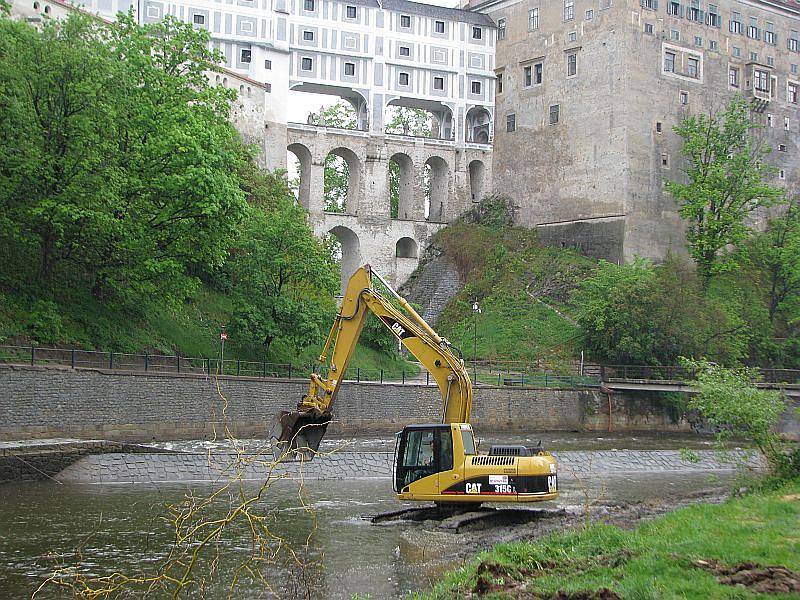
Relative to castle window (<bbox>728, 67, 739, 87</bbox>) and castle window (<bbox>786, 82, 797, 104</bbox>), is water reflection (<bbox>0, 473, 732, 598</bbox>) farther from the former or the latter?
castle window (<bbox>786, 82, 797, 104</bbox>)

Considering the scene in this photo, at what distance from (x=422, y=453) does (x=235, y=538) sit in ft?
13.0

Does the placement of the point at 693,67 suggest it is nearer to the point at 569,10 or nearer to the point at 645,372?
the point at 569,10

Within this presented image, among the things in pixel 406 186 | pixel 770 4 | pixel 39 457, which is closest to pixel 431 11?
pixel 406 186

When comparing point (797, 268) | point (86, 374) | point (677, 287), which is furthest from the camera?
point (797, 268)

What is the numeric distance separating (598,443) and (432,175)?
3845cm

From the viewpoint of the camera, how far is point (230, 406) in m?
36.8

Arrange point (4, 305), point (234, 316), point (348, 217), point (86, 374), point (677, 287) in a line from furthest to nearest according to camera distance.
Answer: point (348, 217)
point (677, 287)
point (234, 316)
point (4, 305)
point (86, 374)

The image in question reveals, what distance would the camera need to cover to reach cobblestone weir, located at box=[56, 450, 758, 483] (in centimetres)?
2455

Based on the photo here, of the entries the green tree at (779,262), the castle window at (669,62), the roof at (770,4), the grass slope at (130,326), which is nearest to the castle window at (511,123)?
the roof at (770,4)

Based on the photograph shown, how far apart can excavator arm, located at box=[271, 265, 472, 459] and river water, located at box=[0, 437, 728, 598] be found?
152 centimetres

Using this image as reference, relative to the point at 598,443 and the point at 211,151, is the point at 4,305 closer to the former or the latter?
the point at 211,151

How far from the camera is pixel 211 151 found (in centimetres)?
3762

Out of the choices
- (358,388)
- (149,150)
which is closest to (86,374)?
(149,150)

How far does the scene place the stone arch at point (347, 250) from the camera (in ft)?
230
